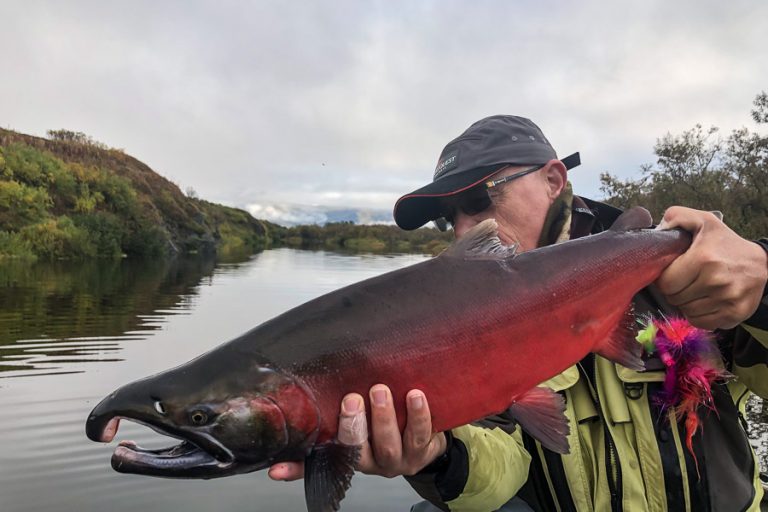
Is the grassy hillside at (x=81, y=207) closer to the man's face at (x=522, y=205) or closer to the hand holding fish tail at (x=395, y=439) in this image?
the man's face at (x=522, y=205)

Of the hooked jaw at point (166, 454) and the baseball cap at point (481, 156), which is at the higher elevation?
the baseball cap at point (481, 156)

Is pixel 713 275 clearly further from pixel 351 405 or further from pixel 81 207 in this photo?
pixel 81 207

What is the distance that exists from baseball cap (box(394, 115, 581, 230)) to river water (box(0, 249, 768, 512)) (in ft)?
14.2

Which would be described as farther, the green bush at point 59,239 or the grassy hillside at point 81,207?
the grassy hillside at point 81,207

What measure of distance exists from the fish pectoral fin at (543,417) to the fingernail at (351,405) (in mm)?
684

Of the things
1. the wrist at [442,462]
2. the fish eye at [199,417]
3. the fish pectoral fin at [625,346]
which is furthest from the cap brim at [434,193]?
the fish eye at [199,417]

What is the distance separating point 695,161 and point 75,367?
36977mm

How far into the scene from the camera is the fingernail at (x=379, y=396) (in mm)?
2033

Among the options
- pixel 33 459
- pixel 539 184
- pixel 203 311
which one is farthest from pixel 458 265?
pixel 203 311

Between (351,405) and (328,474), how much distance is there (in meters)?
0.29

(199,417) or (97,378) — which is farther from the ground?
(199,417)

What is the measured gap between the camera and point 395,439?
86.2 inches

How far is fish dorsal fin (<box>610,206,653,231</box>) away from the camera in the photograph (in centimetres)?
248

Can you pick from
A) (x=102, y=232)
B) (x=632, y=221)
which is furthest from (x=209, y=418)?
(x=102, y=232)
